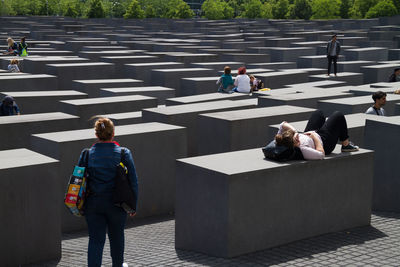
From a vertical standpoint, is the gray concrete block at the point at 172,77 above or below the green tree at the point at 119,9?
below

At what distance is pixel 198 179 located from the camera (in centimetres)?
674

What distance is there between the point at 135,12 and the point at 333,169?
7274 cm

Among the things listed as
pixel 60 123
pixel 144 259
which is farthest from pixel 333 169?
pixel 60 123

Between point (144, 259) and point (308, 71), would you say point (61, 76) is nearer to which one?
point (308, 71)

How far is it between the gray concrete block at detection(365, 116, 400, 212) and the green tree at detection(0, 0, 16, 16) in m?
74.9

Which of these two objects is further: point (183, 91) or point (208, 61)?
point (208, 61)

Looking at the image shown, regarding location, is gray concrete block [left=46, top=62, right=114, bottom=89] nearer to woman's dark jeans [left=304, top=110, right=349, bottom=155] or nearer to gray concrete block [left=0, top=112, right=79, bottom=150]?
gray concrete block [left=0, top=112, right=79, bottom=150]

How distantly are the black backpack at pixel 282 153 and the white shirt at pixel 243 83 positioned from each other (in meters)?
9.18

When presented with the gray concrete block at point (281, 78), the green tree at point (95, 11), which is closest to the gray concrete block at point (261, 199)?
the gray concrete block at point (281, 78)

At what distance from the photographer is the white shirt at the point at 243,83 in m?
16.1

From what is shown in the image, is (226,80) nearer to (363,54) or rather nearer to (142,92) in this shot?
(142,92)

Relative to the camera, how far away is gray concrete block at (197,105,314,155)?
34.6ft

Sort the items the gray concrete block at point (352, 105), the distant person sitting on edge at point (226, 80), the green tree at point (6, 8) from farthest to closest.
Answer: the green tree at point (6, 8) → the distant person sitting on edge at point (226, 80) → the gray concrete block at point (352, 105)

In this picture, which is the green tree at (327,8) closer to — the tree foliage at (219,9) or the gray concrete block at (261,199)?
the tree foliage at (219,9)
